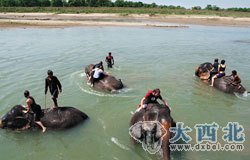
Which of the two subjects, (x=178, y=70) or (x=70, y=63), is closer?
(x=178, y=70)

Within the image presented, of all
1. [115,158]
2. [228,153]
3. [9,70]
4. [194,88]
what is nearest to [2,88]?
[9,70]

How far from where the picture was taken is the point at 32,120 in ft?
38.4

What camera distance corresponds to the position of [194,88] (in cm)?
1752

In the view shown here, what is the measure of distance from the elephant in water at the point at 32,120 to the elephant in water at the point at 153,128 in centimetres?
272

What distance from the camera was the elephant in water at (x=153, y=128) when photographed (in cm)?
968

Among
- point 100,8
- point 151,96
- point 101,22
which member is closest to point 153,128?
point 151,96

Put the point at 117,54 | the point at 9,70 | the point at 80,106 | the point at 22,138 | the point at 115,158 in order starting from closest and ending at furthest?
the point at 115,158 < the point at 22,138 < the point at 80,106 < the point at 9,70 < the point at 117,54

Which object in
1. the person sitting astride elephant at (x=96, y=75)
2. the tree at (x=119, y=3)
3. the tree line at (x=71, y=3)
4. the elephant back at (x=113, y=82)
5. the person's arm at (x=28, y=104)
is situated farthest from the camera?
the tree at (x=119, y=3)

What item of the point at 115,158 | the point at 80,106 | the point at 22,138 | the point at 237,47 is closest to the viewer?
the point at 115,158

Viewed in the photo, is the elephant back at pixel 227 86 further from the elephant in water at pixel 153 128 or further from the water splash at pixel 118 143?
the water splash at pixel 118 143

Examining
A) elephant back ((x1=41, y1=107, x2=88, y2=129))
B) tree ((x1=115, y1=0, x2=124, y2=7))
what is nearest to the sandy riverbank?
tree ((x1=115, y1=0, x2=124, y2=7))

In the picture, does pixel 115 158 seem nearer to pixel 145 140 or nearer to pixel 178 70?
pixel 145 140

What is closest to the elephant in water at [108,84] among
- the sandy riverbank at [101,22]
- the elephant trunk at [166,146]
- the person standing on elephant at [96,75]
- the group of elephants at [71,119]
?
the person standing on elephant at [96,75]

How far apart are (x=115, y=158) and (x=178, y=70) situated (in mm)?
12564
